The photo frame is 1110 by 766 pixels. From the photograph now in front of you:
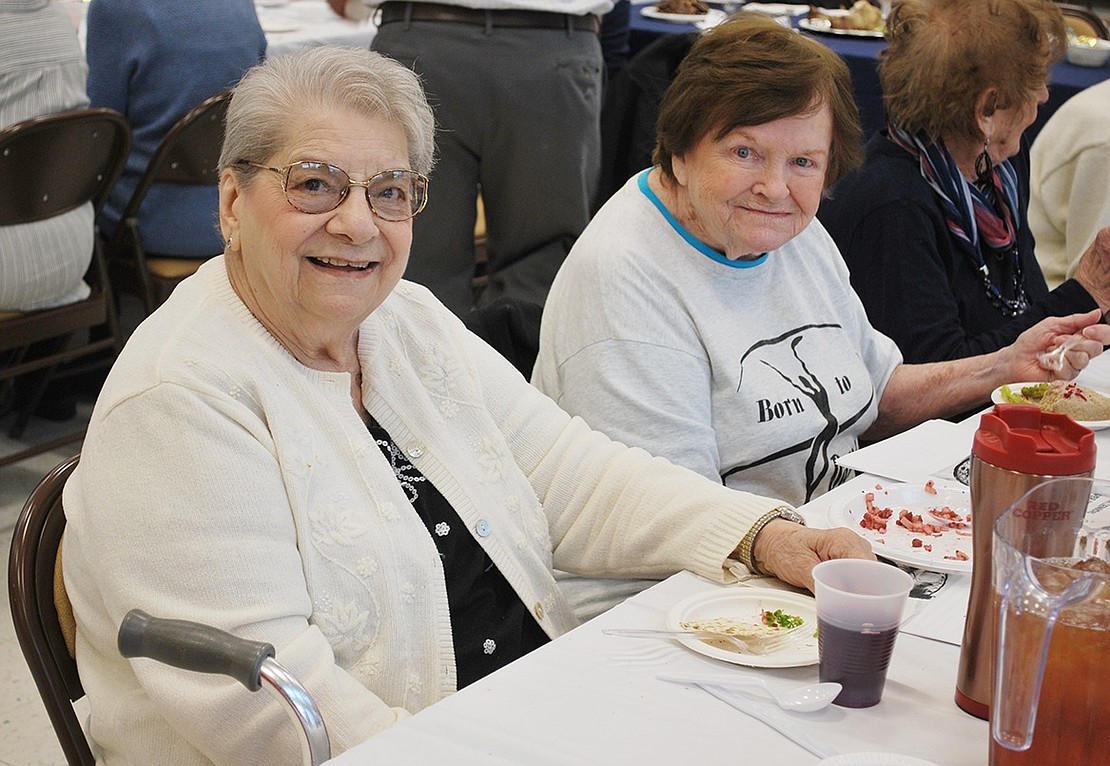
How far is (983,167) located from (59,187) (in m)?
2.23

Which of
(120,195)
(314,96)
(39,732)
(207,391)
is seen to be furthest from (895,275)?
(120,195)

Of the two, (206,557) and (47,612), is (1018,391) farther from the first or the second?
(47,612)

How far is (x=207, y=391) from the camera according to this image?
1.40 m

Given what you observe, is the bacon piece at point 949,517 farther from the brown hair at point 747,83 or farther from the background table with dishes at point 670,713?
the brown hair at point 747,83

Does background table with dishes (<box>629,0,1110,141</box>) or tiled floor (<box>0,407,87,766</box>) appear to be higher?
background table with dishes (<box>629,0,1110,141</box>)

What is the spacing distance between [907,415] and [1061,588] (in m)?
1.45

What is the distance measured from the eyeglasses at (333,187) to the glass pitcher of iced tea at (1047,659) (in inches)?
32.8

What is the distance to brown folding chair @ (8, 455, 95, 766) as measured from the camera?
144 cm

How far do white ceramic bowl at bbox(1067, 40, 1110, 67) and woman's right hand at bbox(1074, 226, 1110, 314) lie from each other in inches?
98.9

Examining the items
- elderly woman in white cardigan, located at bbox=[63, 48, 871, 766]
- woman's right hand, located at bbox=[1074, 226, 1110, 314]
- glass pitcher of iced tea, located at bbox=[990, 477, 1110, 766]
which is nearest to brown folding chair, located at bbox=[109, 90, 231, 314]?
elderly woman in white cardigan, located at bbox=[63, 48, 871, 766]

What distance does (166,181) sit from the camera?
3725mm

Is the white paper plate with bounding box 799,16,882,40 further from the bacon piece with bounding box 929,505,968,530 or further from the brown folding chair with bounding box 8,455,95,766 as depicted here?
the brown folding chair with bounding box 8,455,95,766

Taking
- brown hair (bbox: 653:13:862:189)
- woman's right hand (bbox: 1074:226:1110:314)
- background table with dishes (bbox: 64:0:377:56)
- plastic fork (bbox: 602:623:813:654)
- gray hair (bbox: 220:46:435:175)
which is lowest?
background table with dishes (bbox: 64:0:377:56)

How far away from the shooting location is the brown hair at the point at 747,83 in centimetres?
203
